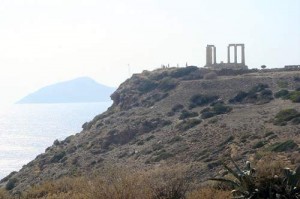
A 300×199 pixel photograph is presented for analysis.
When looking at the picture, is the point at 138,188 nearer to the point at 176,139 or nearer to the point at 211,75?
the point at 176,139

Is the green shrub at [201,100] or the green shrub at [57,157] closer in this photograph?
the green shrub at [57,157]

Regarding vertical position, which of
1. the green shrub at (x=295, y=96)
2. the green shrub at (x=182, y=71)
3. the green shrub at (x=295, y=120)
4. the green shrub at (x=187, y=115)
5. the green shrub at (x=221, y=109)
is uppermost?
the green shrub at (x=182, y=71)

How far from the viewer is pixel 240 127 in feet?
142

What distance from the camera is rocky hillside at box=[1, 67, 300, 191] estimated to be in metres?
37.1

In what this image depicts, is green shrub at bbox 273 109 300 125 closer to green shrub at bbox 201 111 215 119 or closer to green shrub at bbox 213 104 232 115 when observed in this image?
green shrub at bbox 213 104 232 115

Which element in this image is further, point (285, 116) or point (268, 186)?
point (285, 116)

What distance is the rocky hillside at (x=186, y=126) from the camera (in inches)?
1462

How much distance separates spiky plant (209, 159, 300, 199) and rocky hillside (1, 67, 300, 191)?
43.9 ft

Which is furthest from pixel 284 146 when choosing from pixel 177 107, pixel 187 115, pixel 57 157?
pixel 57 157

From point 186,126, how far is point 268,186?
119 feet

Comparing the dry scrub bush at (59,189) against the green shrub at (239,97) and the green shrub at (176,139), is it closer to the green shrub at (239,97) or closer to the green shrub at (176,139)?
the green shrub at (176,139)

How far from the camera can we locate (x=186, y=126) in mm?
49688

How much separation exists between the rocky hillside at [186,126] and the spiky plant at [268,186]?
1338cm

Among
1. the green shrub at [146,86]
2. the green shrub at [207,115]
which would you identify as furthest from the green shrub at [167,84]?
the green shrub at [207,115]
